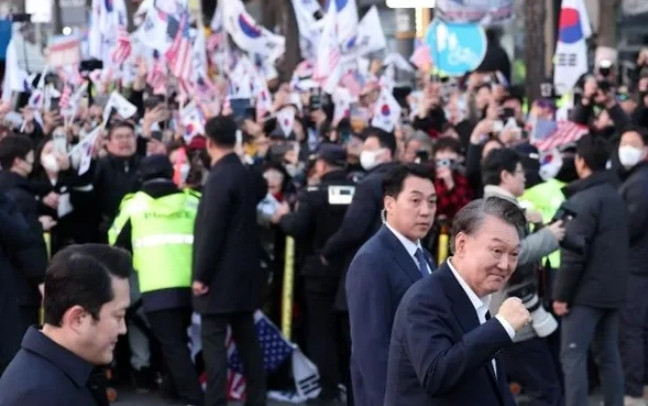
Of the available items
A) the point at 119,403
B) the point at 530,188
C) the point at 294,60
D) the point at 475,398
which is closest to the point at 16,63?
the point at 119,403

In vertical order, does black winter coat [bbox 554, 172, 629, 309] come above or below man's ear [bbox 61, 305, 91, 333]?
below

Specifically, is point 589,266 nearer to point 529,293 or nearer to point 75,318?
point 529,293

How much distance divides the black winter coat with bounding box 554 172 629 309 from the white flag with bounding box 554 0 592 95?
619cm

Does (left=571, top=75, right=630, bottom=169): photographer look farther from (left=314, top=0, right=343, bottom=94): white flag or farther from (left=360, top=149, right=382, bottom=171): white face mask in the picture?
(left=360, top=149, right=382, bottom=171): white face mask

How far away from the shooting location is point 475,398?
520 cm

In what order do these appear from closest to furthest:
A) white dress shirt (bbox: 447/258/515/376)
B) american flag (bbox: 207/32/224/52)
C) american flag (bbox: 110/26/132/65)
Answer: white dress shirt (bbox: 447/258/515/376)
american flag (bbox: 110/26/132/65)
american flag (bbox: 207/32/224/52)

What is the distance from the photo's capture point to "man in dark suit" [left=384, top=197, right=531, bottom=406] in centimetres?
510

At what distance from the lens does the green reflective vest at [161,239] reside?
36.5 feet

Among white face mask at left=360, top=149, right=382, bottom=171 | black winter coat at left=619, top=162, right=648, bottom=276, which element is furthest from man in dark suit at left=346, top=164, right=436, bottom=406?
black winter coat at left=619, top=162, right=648, bottom=276

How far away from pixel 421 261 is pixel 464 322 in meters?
1.74

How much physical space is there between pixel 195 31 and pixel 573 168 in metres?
5.26

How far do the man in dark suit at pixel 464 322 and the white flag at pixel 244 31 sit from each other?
11.0m

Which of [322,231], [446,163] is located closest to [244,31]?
[446,163]

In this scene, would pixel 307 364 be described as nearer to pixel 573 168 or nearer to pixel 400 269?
pixel 573 168
